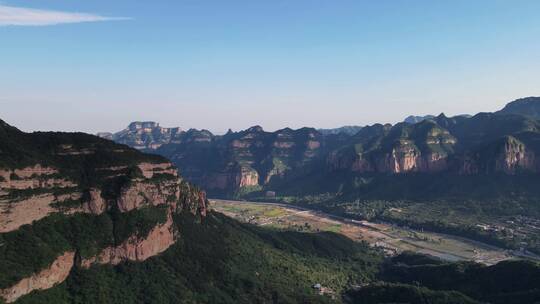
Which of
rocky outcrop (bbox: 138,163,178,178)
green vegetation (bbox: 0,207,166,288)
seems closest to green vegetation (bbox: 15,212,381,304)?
green vegetation (bbox: 0,207,166,288)

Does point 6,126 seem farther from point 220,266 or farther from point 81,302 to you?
point 220,266

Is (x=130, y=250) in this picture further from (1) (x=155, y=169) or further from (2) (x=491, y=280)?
(2) (x=491, y=280)

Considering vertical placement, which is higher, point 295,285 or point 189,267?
point 189,267

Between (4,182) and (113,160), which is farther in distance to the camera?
(113,160)

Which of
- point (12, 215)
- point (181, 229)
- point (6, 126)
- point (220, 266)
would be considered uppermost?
point (6, 126)

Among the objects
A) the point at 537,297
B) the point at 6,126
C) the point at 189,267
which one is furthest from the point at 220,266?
the point at 537,297

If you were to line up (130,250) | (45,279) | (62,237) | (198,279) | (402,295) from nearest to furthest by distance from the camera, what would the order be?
(45,279)
(62,237)
(130,250)
(198,279)
(402,295)

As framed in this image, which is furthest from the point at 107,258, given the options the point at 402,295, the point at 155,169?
the point at 402,295

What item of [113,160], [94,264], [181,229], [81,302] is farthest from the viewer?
[181,229]
